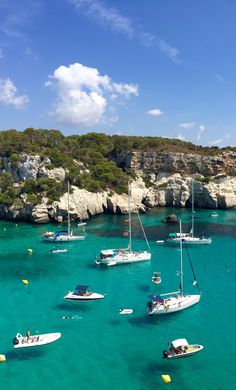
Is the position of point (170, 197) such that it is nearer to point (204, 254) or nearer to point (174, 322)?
point (204, 254)

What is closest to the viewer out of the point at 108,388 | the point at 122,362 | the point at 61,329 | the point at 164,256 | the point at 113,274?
the point at 108,388

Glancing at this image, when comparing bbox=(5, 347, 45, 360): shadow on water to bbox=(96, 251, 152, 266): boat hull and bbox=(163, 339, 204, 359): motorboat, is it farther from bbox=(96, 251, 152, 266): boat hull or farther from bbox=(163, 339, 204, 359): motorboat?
bbox=(96, 251, 152, 266): boat hull

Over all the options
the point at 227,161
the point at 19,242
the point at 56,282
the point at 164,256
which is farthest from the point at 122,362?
the point at 227,161

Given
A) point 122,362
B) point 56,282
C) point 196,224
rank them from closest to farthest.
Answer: point 122,362
point 56,282
point 196,224

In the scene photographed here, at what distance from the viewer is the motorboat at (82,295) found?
121 ft

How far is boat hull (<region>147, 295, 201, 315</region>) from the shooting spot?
33.5 metres

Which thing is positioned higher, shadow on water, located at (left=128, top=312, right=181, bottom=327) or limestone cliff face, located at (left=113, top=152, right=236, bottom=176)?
limestone cliff face, located at (left=113, top=152, right=236, bottom=176)

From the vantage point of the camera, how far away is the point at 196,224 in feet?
249

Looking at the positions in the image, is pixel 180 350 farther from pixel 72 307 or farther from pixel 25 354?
pixel 72 307

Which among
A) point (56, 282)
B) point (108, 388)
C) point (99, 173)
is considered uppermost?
point (99, 173)

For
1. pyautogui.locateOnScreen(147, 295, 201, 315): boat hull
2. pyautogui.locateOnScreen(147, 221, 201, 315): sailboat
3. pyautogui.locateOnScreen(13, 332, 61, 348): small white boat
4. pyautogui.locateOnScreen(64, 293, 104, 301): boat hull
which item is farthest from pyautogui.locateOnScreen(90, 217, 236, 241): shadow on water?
pyautogui.locateOnScreen(13, 332, 61, 348): small white boat

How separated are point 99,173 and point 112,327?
67.2 meters

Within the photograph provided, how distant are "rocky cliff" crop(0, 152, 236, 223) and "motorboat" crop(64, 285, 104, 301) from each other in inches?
1541

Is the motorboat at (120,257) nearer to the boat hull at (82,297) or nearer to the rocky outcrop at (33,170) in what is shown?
the boat hull at (82,297)
